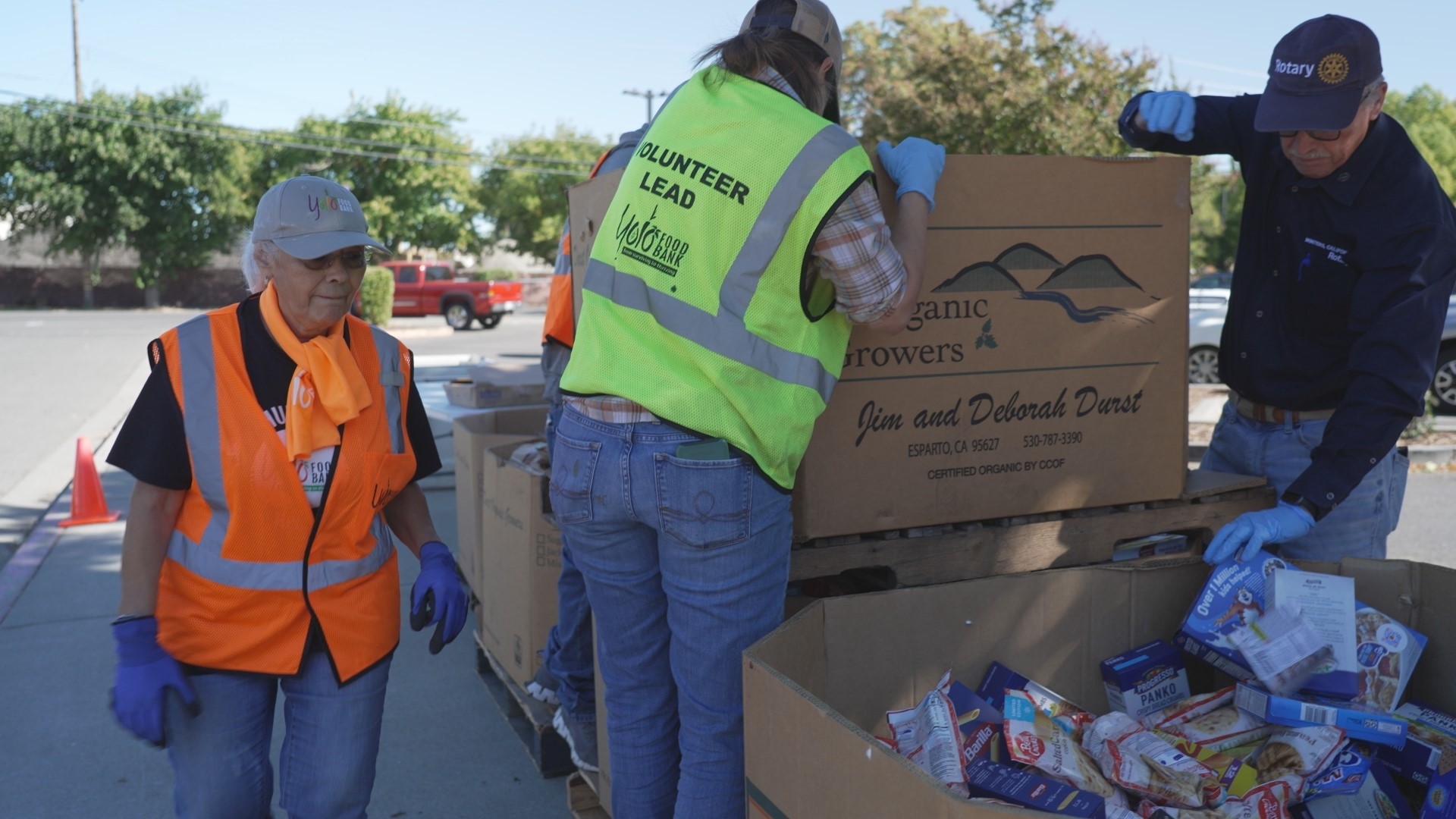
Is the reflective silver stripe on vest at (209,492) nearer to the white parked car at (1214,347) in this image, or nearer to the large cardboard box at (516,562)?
the large cardboard box at (516,562)

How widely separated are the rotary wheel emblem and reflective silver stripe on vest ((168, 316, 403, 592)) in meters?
2.26

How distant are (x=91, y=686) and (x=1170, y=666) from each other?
380 cm

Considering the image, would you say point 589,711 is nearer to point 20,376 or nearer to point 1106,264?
point 1106,264

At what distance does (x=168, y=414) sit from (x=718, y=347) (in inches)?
40.2

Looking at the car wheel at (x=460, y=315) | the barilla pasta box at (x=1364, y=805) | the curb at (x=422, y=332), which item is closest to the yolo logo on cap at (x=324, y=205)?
the barilla pasta box at (x=1364, y=805)

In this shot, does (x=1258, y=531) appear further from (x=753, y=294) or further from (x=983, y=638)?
(x=753, y=294)

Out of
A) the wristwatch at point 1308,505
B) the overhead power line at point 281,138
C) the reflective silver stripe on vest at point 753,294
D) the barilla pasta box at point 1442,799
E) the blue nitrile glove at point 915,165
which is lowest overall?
the barilla pasta box at point 1442,799

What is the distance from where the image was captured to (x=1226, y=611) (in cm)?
220

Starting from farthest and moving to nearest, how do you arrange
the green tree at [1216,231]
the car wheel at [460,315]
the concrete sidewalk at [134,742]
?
1. the green tree at [1216,231]
2. the car wheel at [460,315]
3. the concrete sidewalk at [134,742]

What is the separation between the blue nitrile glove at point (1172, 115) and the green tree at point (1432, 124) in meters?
39.8

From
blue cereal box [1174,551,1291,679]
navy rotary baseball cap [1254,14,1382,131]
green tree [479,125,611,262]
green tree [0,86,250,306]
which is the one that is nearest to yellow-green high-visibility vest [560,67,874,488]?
blue cereal box [1174,551,1291,679]

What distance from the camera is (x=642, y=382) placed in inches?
74.0

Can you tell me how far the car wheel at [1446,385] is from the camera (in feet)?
33.1

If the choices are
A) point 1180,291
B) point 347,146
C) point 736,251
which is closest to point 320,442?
point 736,251
